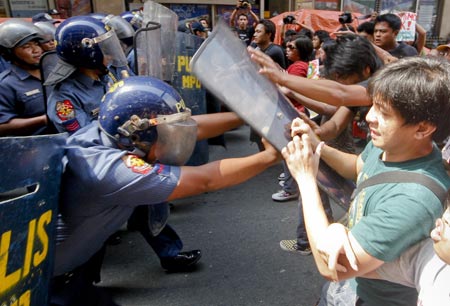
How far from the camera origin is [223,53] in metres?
1.35

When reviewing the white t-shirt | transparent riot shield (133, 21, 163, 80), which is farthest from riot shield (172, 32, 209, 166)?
the white t-shirt

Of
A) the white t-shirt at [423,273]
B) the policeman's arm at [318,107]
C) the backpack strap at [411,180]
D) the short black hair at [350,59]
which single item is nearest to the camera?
the white t-shirt at [423,273]

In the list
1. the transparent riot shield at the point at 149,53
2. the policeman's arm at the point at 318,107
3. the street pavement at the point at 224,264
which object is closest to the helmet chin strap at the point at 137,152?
the policeman's arm at the point at 318,107

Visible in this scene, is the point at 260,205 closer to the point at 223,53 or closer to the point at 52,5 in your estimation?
the point at 223,53

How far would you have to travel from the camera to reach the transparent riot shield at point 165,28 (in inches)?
117

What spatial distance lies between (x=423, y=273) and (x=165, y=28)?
261 centimetres

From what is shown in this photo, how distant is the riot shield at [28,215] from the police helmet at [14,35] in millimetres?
2069

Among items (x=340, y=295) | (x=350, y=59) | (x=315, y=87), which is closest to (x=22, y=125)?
(x=315, y=87)

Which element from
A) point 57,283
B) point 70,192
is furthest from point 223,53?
point 57,283

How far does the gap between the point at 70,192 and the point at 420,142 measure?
1.17 meters

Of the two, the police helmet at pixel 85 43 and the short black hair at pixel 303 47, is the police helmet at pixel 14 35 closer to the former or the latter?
the police helmet at pixel 85 43

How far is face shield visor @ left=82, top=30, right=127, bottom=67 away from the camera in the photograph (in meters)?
2.38

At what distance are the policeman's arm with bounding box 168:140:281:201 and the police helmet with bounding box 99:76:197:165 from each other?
143mm

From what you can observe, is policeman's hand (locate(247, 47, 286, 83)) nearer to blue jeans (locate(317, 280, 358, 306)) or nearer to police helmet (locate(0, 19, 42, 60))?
blue jeans (locate(317, 280, 358, 306))
